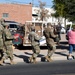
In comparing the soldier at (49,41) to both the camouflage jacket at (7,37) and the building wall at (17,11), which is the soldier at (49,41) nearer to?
the camouflage jacket at (7,37)

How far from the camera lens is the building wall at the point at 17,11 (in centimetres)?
6009

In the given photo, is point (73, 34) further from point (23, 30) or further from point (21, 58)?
point (23, 30)

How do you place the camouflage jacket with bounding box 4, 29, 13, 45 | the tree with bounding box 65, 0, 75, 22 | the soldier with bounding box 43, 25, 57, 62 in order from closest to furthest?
the camouflage jacket with bounding box 4, 29, 13, 45
the soldier with bounding box 43, 25, 57, 62
the tree with bounding box 65, 0, 75, 22

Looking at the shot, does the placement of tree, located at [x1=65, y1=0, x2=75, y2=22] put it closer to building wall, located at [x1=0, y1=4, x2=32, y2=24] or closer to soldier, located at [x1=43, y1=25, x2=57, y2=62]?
soldier, located at [x1=43, y1=25, x2=57, y2=62]

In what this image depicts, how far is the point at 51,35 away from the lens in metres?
14.8

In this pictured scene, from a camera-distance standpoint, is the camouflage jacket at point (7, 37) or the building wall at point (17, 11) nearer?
the camouflage jacket at point (7, 37)

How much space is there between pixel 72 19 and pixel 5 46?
28.0 feet

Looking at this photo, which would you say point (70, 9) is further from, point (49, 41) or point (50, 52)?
point (50, 52)

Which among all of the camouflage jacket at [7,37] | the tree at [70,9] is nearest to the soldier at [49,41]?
the camouflage jacket at [7,37]

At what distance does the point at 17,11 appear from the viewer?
202 ft

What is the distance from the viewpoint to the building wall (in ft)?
197

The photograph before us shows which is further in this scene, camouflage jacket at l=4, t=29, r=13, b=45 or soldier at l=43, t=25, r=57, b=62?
soldier at l=43, t=25, r=57, b=62

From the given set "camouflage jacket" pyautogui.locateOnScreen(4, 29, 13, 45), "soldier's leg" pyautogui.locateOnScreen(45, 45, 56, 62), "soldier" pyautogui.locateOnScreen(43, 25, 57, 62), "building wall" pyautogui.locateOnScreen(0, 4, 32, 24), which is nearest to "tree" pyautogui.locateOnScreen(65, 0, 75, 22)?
"soldier" pyautogui.locateOnScreen(43, 25, 57, 62)

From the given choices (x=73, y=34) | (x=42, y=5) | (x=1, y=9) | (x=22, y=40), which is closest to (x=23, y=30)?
(x=22, y=40)
